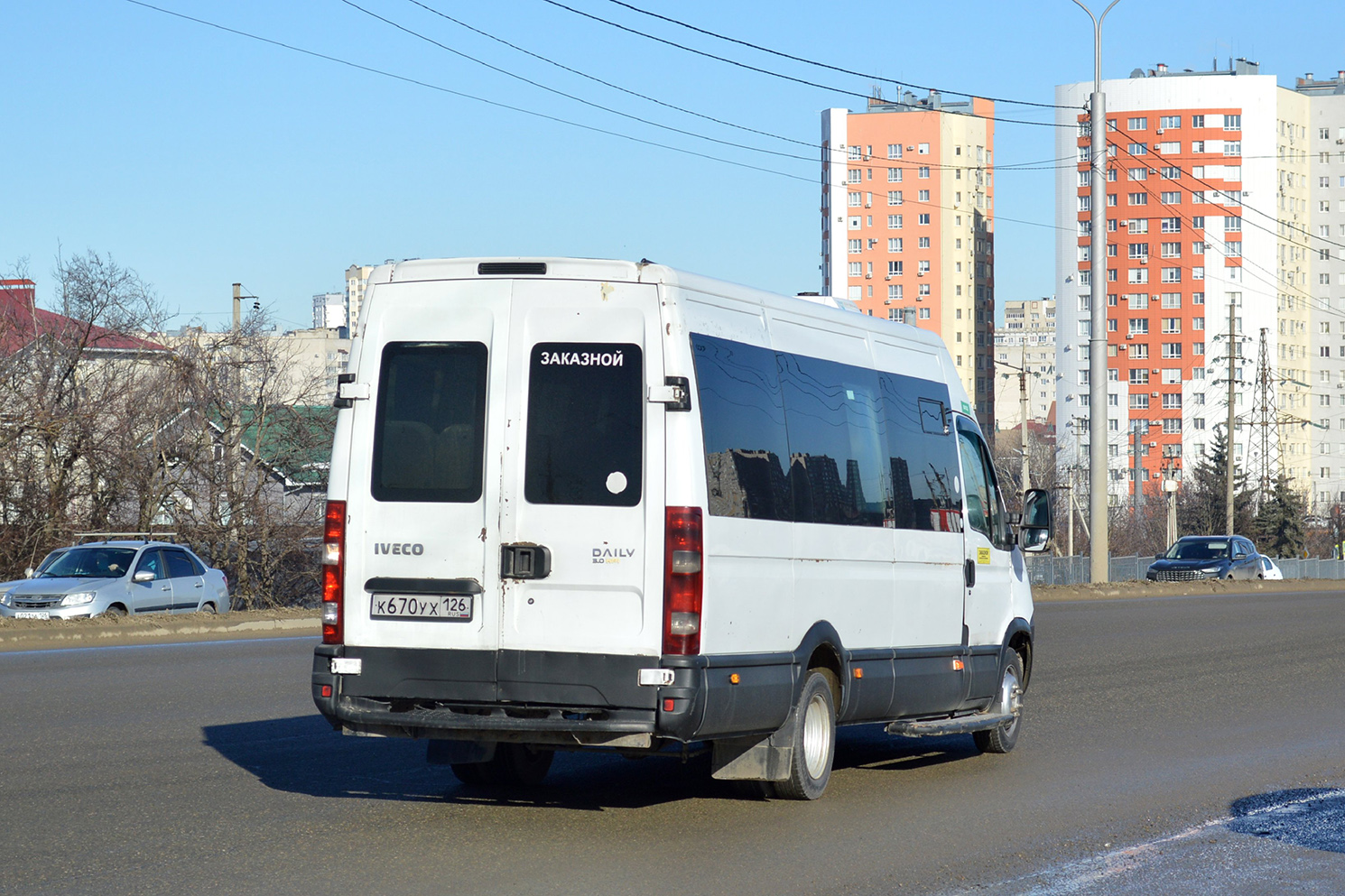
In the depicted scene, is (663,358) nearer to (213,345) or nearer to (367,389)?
(367,389)

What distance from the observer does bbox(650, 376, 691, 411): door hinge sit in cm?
785

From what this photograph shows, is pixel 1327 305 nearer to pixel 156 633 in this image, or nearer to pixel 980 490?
pixel 156 633

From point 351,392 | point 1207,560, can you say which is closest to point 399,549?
point 351,392

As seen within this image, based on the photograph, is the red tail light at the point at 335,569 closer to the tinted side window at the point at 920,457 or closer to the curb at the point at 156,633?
the tinted side window at the point at 920,457

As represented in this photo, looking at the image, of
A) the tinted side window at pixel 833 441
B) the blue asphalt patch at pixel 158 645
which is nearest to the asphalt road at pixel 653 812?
the tinted side window at pixel 833 441

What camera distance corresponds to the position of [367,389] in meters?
8.31

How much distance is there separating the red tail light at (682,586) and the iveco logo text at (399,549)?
4.17 ft

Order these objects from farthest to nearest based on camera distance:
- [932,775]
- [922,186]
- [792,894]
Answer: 1. [922,186]
2. [932,775]
3. [792,894]

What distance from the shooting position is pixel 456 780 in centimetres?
945

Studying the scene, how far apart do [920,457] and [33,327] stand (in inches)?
1163

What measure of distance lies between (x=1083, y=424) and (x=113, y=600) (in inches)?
4143

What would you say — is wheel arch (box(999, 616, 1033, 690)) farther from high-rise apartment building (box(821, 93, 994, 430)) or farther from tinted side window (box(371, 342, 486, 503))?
high-rise apartment building (box(821, 93, 994, 430))

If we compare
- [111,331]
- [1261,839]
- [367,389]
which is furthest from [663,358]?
[111,331]

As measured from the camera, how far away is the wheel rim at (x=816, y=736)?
8859 millimetres
